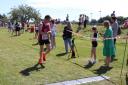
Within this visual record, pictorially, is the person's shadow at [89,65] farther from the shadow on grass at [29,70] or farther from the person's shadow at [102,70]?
the shadow on grass at [29,70]

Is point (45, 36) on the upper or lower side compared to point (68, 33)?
upper

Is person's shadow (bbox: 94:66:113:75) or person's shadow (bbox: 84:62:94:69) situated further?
person's shadow (bbox: 84:62:94:69)

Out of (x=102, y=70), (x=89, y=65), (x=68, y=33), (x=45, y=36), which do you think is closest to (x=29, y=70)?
(x=45, y=36)

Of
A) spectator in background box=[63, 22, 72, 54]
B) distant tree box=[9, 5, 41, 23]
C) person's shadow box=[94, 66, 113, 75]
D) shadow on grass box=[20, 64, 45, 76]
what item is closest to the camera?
shadow on grass box=[20, 64, 45, 76]

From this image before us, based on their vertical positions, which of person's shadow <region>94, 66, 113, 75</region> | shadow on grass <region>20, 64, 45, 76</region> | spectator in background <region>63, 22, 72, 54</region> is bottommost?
person's shadow <region>94, 66, 113, 75</region>

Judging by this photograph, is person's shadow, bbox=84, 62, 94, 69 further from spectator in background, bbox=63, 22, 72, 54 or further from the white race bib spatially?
spectator in background, bbox=63, 22, 72, 54

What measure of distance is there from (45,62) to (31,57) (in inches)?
73.4

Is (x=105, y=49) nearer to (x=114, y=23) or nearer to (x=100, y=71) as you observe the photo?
(x=100, y=71)

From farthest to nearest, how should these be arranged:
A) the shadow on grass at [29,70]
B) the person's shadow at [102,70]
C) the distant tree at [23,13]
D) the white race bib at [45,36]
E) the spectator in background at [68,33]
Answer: the distant tree at [23,13] → the spectator in background at [68,33] → the white race bib at [45,36] → the person's shadow at [102,70] → the shadow on grass at [29,70]

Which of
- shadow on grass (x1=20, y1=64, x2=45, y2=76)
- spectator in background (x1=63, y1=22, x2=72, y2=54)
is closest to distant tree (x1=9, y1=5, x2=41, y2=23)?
spectator in background (x1=63, y1=22, x2=72, y2=54)

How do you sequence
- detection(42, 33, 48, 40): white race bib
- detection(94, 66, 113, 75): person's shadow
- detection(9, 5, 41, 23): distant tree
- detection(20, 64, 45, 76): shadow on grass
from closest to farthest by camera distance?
detection(20, 64, 45, 76): shadow on grass
detection(94, 66, 113, 75): person's shadow
detection(42, 33, 48, 40): white race bib
detection(9, 5, 41, 23): distant tree

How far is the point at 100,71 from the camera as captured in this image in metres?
12.3

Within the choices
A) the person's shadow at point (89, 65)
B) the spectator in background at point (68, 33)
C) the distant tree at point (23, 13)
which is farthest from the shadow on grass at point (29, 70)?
the distant tree at point (23, 13)

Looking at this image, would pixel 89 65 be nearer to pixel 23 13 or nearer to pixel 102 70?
pixel 102 70
